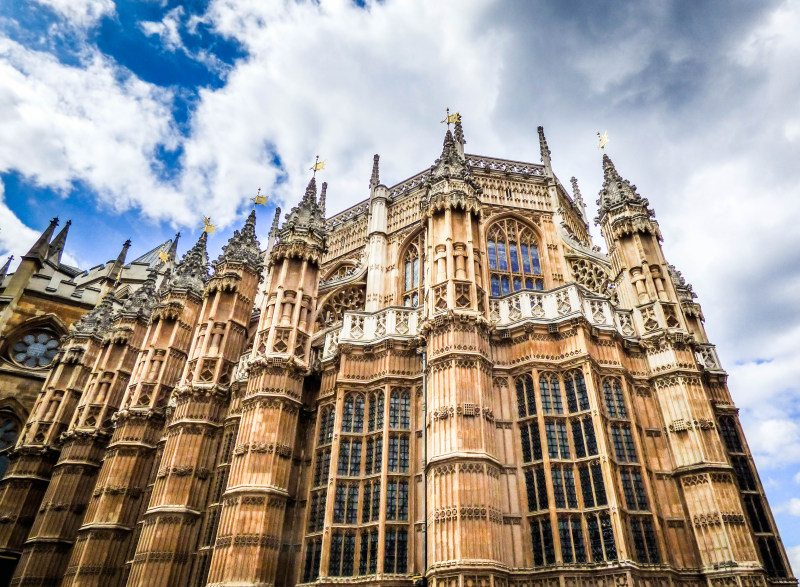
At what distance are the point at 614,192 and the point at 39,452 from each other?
113 ft

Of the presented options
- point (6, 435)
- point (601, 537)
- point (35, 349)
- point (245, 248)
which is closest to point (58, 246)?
point (35, 349)

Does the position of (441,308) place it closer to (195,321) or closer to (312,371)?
(312,371)

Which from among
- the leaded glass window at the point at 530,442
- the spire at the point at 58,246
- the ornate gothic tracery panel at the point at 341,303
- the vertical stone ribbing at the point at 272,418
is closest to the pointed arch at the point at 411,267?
the ornate gothic tracery panel at the point at 341,303

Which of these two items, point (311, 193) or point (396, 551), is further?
point (311, 193)

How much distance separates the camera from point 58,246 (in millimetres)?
53469

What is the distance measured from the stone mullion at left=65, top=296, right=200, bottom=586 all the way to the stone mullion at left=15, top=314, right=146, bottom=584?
3.61 metres

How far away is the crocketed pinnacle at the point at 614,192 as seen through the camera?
840 inches

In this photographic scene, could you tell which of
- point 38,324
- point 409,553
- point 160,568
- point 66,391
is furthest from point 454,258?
point 38,324

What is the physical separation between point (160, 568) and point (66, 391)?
61.6 ft

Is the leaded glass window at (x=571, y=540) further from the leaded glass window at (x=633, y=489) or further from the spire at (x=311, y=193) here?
the spire at (x=311, y=193)

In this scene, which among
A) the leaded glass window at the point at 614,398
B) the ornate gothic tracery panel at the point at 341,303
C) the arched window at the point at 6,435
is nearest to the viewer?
the leaded glass window at the point at 614,398

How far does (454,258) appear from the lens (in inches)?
738

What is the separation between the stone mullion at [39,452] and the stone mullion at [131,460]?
8.60 meters

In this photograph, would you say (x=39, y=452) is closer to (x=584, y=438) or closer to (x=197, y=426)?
(x=197, y=426)
